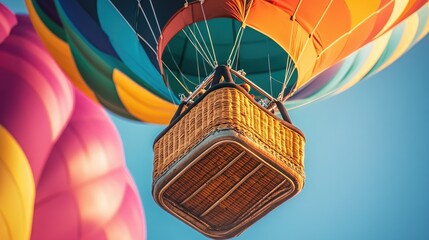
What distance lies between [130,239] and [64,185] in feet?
1.73

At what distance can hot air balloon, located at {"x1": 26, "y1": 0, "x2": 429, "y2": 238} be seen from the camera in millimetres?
3678

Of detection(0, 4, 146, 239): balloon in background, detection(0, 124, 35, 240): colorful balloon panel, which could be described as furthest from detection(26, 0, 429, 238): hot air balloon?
detection(0, 124, 35, 240): colorful balloon panel

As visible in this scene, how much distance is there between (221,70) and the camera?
13.1 ft

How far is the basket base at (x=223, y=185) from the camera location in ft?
11.8

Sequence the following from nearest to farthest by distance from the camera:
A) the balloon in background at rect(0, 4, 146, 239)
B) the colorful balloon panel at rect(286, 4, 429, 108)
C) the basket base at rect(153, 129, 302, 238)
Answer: the basket base at rect(153, 129, 302, 238) < the balloon in background at rect(0, 4, 146, 239) < the colorful balloon panel at rect(286, 4, 429, 108)

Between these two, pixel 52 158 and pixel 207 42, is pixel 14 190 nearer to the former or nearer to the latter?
pixel 52 158

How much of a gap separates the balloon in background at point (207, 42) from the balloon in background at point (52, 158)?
27cm

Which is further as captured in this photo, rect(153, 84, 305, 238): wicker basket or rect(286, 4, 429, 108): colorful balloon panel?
rect(286, 4, 429, 108): colorful balloon panel

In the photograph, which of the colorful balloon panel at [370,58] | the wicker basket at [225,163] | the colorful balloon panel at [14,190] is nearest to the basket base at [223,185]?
the wicker basket at [225,163]

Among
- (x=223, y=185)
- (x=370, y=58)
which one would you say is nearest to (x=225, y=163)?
(x=223, y=185)

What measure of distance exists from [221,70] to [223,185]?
0.54 m

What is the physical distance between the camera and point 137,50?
4.70 metres

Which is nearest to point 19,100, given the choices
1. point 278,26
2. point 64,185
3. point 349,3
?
point 64,185

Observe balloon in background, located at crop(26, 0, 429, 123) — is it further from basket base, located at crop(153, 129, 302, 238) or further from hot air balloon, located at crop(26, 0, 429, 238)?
basket base, located at crop(153, 129, 302, 238)
